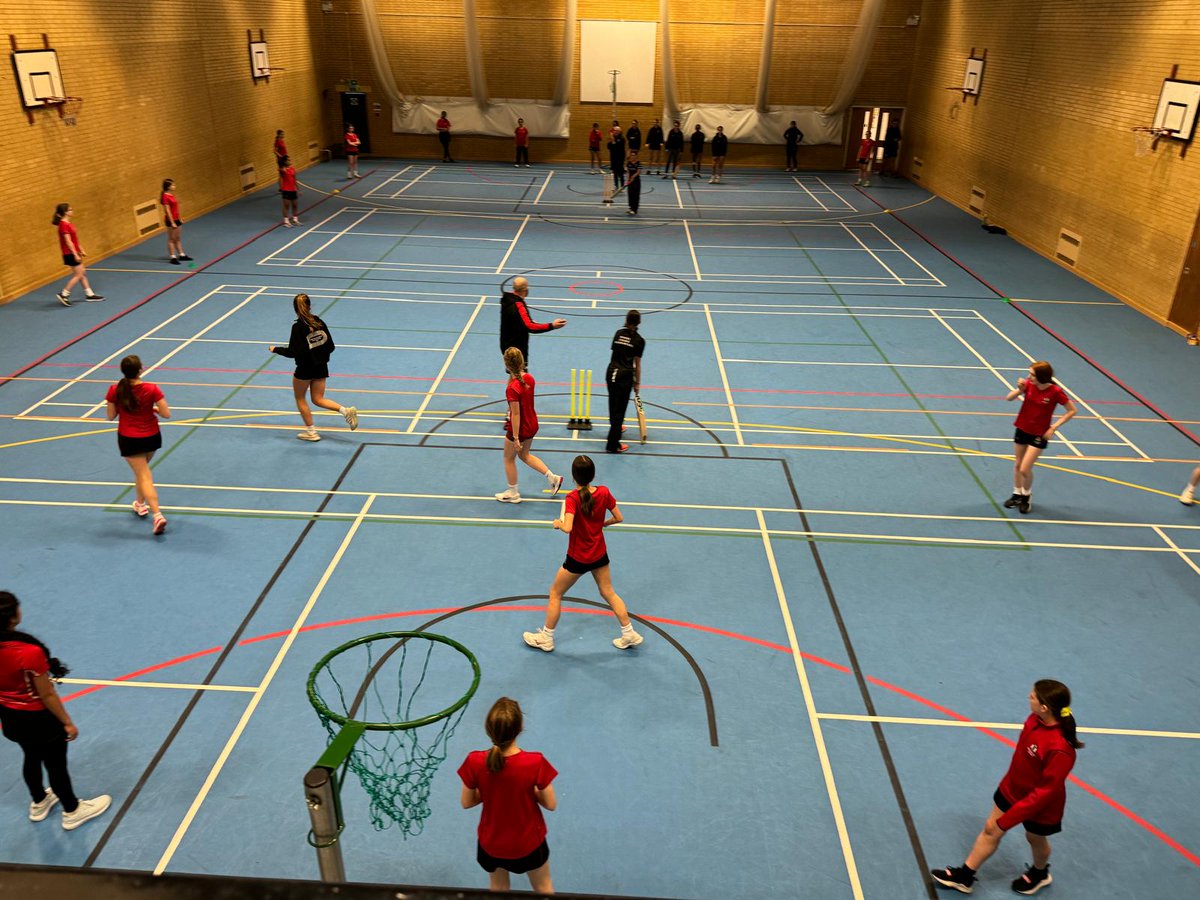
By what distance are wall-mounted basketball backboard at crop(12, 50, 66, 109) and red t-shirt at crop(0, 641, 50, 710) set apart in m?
15.2

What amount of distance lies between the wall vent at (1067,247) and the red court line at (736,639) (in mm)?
16493

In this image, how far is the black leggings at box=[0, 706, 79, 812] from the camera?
544 cm

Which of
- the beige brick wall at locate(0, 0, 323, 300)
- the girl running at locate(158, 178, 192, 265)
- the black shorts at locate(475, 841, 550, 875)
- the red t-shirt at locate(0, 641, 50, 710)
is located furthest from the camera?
the girl running at locate(158, 178, 192, 265)

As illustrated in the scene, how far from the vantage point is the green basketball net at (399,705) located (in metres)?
5.88

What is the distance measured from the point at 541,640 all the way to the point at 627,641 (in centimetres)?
78

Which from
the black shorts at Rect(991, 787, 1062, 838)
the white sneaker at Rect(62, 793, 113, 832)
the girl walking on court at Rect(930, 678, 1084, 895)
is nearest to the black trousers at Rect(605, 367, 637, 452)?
the girl walking on court at Rect(930, 678, 1084, 895)

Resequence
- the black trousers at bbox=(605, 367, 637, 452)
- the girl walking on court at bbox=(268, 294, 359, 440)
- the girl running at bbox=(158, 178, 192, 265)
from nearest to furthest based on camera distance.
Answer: the girl walking on court at bbox=(268, 294, 359, 440), the black trousers at bbox=(605, 367, 637, 452), the girl running at bbox=(158, 178, 192, 265)

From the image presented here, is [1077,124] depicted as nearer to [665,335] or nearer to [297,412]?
[665,335]

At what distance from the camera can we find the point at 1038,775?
5.19m

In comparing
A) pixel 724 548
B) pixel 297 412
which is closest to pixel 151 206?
pixel 297 412

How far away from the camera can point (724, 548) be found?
942 cm

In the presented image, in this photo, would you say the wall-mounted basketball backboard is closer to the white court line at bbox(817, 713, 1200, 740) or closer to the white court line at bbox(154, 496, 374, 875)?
the white court line at bbox(154, 496, 374, 875)

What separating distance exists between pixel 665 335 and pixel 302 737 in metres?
10.6

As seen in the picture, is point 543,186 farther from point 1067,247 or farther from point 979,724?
point 979,724
